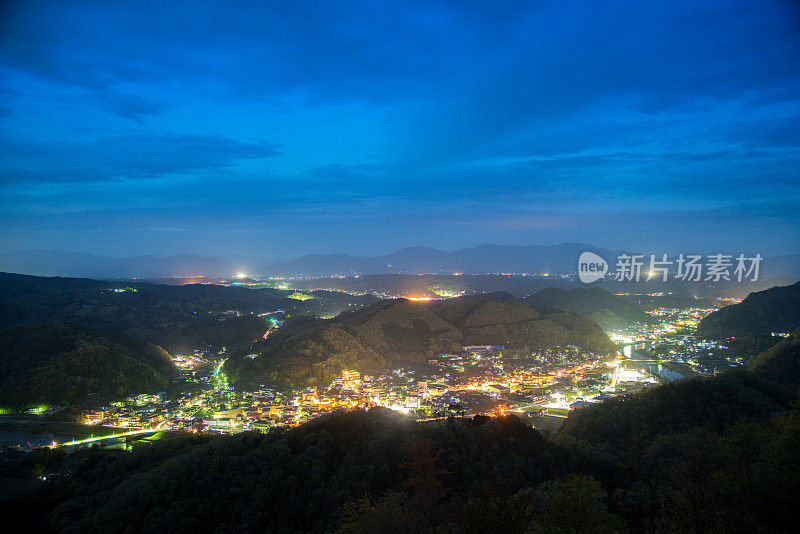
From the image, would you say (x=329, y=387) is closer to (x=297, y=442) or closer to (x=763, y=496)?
(x=297, y=442)

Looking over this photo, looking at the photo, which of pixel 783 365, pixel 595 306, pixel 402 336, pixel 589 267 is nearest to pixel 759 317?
pixel 595 306

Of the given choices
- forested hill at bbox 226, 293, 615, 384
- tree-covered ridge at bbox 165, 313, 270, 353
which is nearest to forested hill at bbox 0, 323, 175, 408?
forested hill at bbox 226, 293, 615, 384

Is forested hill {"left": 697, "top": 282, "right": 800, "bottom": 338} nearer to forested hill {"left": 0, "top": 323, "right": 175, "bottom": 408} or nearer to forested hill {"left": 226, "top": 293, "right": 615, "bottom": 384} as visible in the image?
forested hill {"left": 226, "top": 293, "right": 615, "bottom": 384}

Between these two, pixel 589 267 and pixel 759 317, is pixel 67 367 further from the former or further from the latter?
pixel 589 267

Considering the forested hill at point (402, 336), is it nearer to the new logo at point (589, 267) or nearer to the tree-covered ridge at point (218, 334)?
the tree-covered ridge at point (218, 334)

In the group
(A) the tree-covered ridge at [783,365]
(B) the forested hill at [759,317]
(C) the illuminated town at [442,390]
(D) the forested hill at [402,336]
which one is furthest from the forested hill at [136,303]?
(A) the tree-covered ridge at [783,365]
